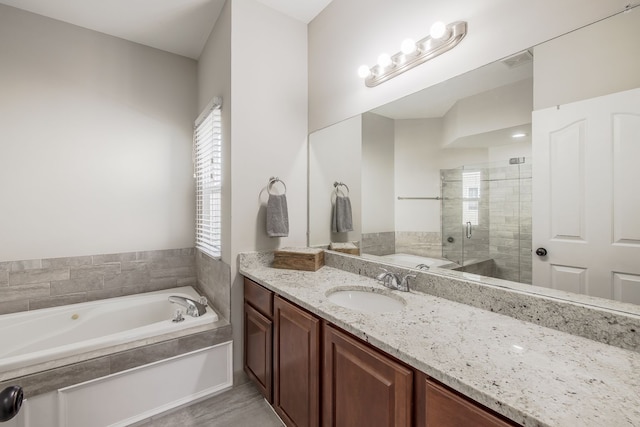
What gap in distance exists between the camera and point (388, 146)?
1751mm

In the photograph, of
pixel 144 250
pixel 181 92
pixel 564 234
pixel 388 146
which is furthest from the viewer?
pixel 181 92

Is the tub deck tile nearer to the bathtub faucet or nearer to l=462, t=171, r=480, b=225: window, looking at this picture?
the bathtub faucet

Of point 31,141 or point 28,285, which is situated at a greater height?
point 31,141

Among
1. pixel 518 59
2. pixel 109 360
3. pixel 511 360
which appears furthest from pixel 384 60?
pixel 109 360

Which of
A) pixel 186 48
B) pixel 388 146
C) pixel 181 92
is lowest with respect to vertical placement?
pixel 388 146

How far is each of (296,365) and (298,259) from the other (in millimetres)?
725

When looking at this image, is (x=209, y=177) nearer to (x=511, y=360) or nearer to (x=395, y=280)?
(x=395, y=280)

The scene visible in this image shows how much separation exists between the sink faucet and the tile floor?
110 centimetres

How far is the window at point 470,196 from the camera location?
4.24 ft

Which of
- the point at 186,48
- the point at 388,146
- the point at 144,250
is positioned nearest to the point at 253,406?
the point at 144,250

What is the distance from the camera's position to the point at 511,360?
0.78 metres

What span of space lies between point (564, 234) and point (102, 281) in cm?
320

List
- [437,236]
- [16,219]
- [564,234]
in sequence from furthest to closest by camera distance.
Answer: [16,219], [437,236], [564,234]

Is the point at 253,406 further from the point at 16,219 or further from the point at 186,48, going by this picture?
the point at 186,48
